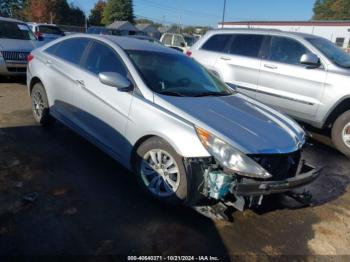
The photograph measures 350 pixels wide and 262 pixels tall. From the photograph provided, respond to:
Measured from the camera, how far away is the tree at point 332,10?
91.6m

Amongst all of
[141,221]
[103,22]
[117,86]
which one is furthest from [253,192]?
[103,22]

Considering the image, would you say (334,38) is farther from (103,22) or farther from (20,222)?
(20,222)

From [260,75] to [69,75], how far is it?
12.4 ft

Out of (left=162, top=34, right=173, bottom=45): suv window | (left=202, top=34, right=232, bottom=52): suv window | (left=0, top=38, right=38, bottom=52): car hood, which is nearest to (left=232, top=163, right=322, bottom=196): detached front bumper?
(left=202, top=34, right=232, bottom=52): suv window

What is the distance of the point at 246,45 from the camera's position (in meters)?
7.26

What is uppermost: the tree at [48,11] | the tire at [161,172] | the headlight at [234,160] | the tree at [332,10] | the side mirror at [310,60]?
the tree at [332,10]

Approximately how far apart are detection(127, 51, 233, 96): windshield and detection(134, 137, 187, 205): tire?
0.68 m

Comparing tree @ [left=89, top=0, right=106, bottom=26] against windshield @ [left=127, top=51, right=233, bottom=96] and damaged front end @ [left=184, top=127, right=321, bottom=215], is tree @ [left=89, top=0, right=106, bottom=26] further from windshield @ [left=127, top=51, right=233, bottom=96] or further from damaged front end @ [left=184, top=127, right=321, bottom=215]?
damaged front end @ [left=184, top=127, right=321, bottom=215]

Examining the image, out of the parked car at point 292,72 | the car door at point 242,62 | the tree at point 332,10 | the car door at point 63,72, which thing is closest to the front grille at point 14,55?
the car door at point 63,72

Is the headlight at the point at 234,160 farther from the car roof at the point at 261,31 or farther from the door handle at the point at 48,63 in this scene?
the car roof at the point at 261,31

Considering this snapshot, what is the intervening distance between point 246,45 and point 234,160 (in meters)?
4.82

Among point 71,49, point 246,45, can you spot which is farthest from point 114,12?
point 71,49

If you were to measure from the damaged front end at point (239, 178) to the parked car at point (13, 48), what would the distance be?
24.2 ft

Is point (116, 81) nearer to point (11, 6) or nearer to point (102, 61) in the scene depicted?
point (102, 61)
